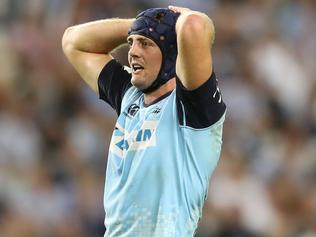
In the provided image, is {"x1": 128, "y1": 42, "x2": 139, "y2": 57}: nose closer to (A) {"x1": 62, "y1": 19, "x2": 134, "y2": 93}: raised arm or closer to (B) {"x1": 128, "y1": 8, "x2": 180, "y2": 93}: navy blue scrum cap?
(B) {"x1": 128, "y1": 8, "x2": 180, "y2": 93}: navy blue scrum cap

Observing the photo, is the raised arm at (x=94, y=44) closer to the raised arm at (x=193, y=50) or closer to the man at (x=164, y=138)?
the man at (x=164, y=138)

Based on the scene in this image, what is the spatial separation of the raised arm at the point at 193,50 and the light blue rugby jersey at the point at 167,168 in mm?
83

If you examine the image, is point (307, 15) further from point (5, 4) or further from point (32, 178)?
point (32, 178)

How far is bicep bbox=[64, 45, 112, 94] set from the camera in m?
6.44

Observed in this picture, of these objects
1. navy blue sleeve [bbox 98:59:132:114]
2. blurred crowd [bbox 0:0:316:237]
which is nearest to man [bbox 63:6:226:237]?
navy blue sleeve [bbox 98:59:132:114]

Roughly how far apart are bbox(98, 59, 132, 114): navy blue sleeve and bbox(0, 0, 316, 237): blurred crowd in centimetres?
357

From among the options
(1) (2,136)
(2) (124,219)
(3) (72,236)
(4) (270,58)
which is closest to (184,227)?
(2) (124,219)

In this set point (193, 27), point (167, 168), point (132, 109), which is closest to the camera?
point (193, 27)

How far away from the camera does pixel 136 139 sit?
5.74 meters

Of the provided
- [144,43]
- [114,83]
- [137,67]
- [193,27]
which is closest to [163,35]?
[144,43]

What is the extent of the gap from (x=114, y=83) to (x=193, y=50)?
990 mm

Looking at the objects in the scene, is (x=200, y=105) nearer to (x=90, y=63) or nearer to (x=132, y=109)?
(x=132, y=109)

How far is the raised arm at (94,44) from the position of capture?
644cm

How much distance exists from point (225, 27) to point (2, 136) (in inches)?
134
